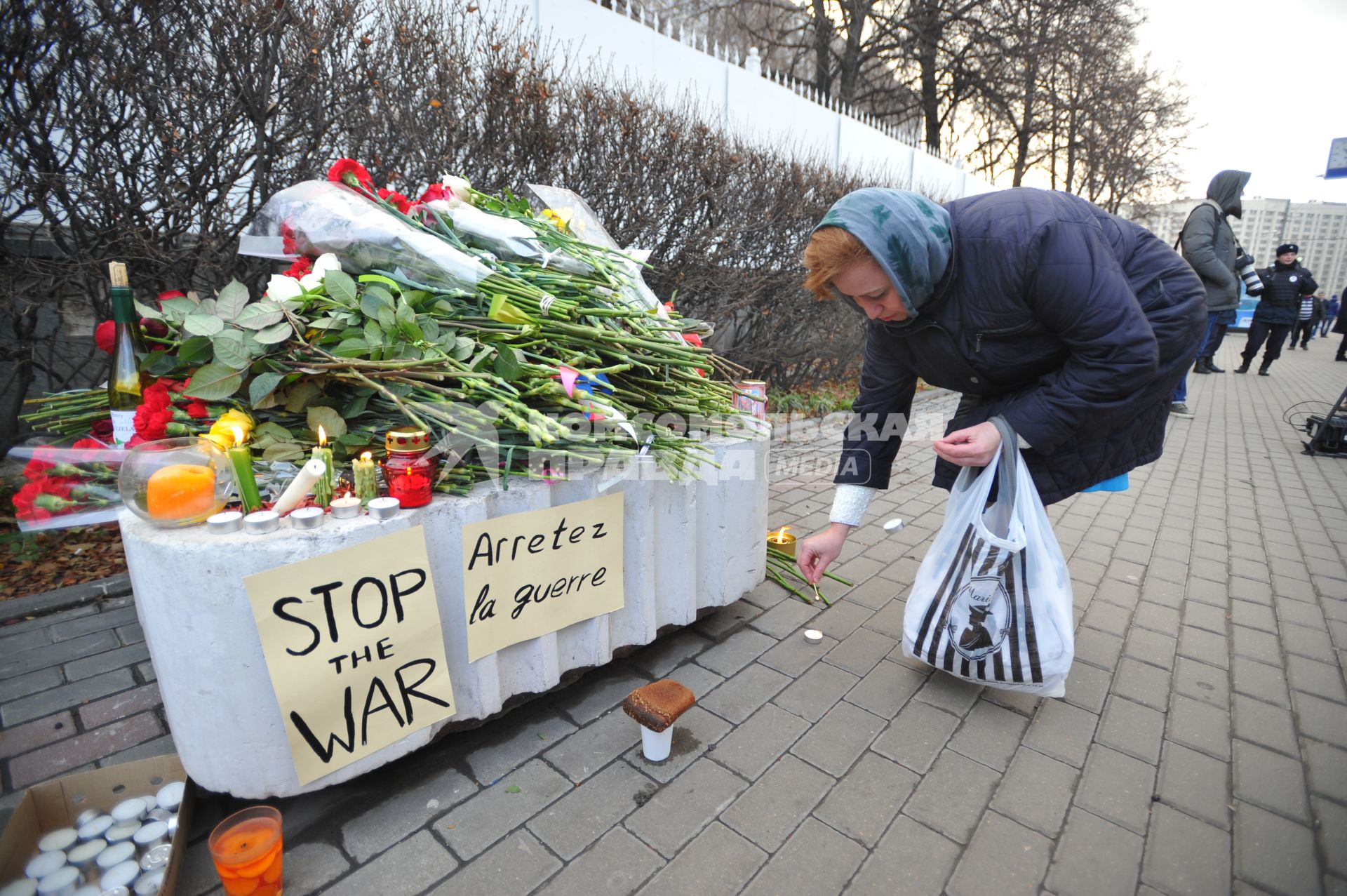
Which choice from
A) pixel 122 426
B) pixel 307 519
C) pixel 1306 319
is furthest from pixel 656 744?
pixel 1306 319

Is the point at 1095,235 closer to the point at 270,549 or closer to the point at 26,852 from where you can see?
the point at 270,549

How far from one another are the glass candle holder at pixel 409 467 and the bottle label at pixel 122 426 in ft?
2.69

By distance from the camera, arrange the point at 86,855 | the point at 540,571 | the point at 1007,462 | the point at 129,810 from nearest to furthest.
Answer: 1. the point at 86,855
2. the point at 129,810
3. the point at 540,571
4. the point at 1007,462

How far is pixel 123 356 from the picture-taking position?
1876 mm

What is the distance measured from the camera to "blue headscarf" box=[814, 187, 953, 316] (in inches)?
62.9

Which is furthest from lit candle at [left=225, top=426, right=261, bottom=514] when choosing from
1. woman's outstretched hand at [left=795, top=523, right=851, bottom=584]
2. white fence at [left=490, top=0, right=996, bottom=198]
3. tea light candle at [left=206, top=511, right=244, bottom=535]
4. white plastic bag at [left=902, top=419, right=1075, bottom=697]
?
white fence at [left=490, top=0, right=996, bottom=198]

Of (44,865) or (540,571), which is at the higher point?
(540,571)

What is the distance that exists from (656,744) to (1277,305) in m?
12.6

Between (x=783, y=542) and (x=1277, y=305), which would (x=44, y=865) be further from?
(x=1277, y=305)

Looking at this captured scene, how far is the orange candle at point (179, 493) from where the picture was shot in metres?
1.34

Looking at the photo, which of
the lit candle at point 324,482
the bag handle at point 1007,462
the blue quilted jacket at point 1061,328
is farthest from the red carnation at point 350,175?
the bag handle at point 1007,462

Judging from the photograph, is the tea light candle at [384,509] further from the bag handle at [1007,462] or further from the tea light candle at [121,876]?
the bag handle at [1007,462]

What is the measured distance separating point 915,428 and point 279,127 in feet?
18.7

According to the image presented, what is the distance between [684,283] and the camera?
5.30 metres
